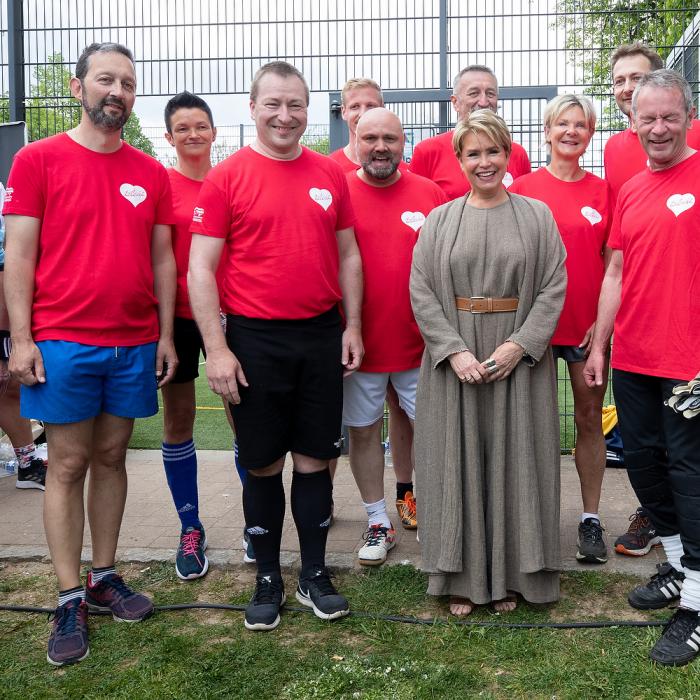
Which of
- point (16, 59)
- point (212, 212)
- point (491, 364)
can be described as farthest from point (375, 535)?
point (16, 59)

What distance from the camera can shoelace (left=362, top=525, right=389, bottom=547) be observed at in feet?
14.0

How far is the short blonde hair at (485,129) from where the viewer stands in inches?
138

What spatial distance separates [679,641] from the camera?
3.13 m


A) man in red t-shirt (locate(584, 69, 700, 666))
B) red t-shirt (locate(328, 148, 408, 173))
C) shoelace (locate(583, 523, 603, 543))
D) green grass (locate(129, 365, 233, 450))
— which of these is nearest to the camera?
man in red t-shirt (locate(584, 69, 700, 666))

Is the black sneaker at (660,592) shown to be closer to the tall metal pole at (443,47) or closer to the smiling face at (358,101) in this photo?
the smiling face at (358,101)

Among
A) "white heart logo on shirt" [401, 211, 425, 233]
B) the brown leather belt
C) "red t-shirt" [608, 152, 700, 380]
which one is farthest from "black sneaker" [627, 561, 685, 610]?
"white heart logo on shirt" [401, 211, 425, 233]

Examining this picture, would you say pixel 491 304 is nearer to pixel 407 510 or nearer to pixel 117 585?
pixel 407 510

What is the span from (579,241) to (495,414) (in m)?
1.11

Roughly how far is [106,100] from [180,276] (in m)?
0.96

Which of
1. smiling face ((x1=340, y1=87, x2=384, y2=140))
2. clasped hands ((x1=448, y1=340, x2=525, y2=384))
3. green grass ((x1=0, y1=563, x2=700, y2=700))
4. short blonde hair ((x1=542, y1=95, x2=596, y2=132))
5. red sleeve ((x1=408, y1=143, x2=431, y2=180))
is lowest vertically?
green grass ((x1=0, y1=563, x2=700, y2=700))

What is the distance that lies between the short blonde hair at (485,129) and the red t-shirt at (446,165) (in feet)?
3.31

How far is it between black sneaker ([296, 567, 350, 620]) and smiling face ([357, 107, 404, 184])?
1.97 m

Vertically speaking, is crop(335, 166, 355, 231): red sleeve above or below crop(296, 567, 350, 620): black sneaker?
above

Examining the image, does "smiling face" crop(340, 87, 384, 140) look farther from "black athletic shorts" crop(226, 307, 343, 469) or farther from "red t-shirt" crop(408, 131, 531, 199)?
"black athletic shorts" crop(226, 307, 343, 469)
